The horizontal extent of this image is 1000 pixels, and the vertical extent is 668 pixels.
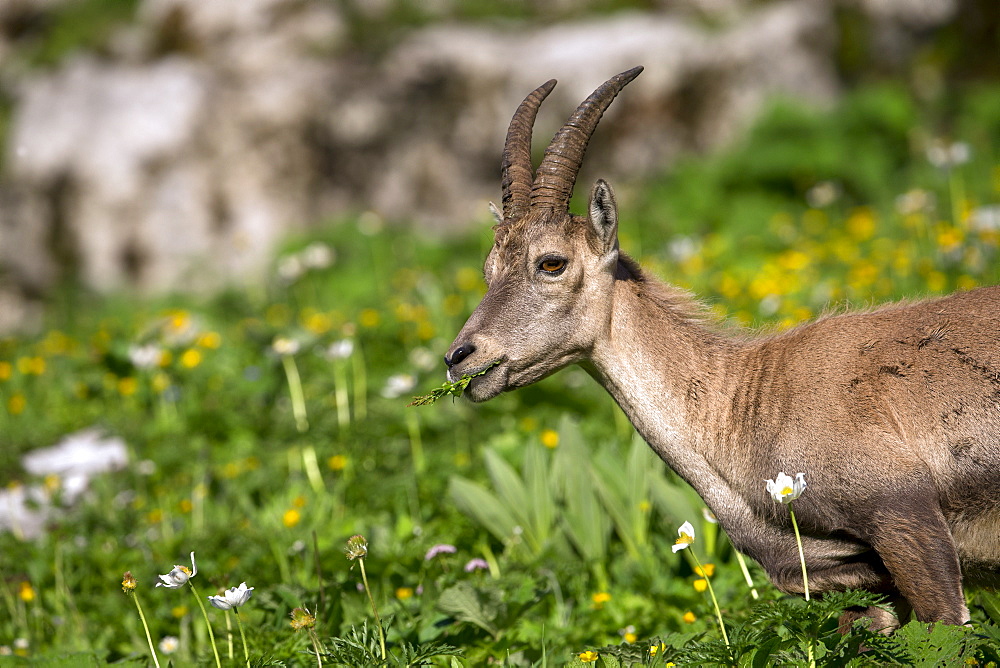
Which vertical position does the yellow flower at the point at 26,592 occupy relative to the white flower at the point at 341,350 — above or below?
below

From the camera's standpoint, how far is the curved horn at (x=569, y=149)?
13.4 ft

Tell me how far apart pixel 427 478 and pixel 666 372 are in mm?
2243

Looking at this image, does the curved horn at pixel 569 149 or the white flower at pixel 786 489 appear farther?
the curved horn at pixel 569 149

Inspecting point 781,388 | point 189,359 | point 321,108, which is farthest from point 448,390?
point 321,108

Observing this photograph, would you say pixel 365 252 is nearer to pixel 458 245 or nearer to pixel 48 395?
pixel 458 245

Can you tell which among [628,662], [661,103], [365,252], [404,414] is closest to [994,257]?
[404,414]

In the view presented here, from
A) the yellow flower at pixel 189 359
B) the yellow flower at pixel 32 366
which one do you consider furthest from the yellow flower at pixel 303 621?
the yellow flower at pixel 32 366

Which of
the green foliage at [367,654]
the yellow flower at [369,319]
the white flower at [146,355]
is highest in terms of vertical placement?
the green foliage at [367,654]

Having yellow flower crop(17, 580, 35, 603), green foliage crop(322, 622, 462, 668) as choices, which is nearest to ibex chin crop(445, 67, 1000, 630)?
green foliage crop(322, 622, 462, 668)

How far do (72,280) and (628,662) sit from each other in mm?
11383

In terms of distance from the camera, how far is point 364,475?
19.9 feet

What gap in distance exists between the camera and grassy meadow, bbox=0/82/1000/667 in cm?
408

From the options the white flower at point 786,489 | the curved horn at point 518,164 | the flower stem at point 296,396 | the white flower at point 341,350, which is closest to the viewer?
the white flower at point 786,489

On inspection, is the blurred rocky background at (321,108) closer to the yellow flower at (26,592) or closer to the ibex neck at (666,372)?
the yellow flower at (26,592)
